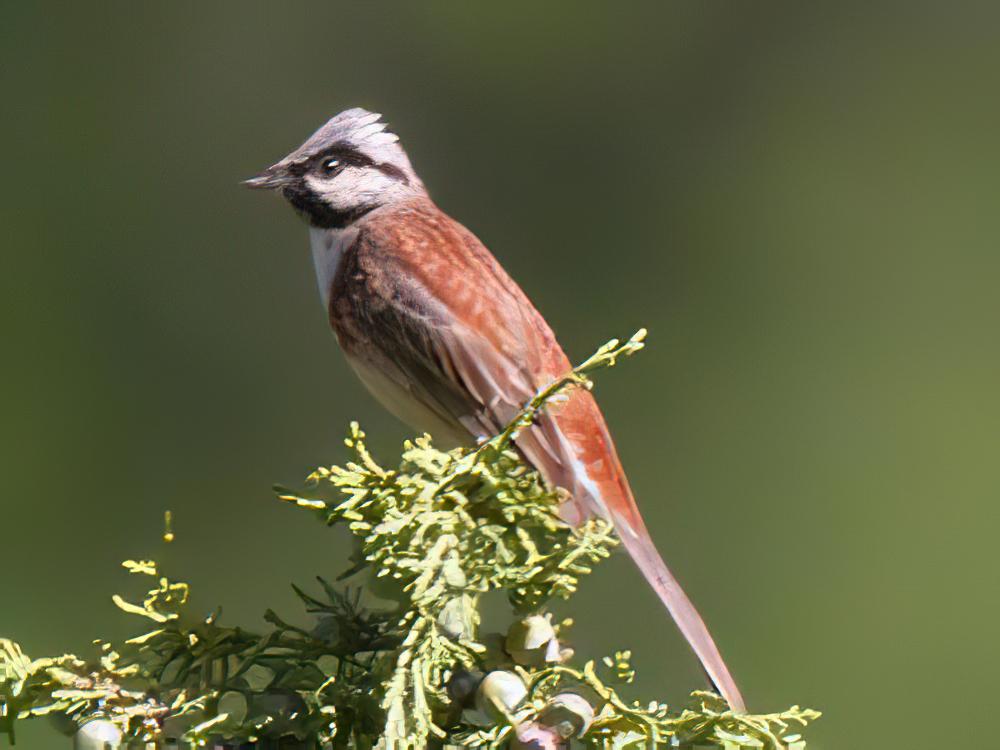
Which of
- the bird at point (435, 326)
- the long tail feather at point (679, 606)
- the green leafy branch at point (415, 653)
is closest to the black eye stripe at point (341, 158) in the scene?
the bird at point (435, 326)

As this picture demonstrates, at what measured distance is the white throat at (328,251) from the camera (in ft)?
7.11

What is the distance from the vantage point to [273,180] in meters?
2.29

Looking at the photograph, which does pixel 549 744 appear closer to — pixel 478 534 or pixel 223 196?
pixel 478 534

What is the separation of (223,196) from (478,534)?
3.97 metres

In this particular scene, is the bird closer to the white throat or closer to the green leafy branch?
the white throat

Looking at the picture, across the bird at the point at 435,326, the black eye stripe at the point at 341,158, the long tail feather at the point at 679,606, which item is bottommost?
the long tail feather at the point at 679,606

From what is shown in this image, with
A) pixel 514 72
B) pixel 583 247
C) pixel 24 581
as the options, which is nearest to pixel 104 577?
pixel 24 581

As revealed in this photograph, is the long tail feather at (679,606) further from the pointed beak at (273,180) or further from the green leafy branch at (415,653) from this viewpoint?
the pointed beak at (273,180)

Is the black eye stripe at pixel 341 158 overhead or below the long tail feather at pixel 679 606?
overhead

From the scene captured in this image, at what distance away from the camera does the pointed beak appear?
2275 mm

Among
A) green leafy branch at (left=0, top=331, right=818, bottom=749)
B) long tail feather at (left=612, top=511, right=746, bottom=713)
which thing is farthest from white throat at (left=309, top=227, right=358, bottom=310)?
green leafy branch at (left=0, top=331, right=818, bottom=749)

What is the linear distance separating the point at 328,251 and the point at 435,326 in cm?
33

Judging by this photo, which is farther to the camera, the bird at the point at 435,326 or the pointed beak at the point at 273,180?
the pointed beak at the point at 273,180

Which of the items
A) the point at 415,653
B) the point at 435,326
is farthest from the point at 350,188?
the point at 415,653
